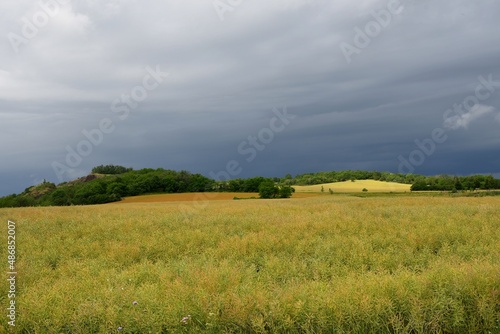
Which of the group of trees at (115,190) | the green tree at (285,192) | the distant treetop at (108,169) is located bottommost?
the green tree at (285,192)

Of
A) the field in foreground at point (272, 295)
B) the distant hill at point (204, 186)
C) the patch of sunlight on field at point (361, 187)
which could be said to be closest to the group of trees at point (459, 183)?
the distant hill at point (204, 186)

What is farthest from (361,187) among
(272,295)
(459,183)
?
(272,295)

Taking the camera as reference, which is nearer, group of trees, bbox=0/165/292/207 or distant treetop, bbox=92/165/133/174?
group of trees, bbox=0/165/292/207

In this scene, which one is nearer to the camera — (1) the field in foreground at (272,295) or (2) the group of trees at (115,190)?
(1) the field in foreground at (272,295)

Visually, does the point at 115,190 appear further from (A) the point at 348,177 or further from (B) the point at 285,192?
(A) the point at 348,177

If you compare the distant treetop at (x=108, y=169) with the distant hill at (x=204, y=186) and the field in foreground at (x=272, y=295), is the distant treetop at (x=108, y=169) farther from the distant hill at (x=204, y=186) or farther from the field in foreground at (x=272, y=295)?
the field in foreground at (x=272, y=295)

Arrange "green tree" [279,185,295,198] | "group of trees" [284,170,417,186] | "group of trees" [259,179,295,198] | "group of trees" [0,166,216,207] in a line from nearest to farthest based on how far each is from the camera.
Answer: "group of trees" [259,179,295,198] → "green tree" [279,185,295,198] → "group of trees" [0,166,216,207] → "group of trees" [284,170,417,186]

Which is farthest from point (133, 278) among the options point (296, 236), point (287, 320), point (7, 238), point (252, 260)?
point (7, 238)

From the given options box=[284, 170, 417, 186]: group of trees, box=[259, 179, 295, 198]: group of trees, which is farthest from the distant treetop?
box=[259, 179, 295, 198]: group of trees

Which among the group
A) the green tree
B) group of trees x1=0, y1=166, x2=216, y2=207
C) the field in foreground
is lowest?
the field in foreground

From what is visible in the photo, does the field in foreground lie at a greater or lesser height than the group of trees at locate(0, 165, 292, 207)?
lesser

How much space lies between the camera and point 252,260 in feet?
31.2

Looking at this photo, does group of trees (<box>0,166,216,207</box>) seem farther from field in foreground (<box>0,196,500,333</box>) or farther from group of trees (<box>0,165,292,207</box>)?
field in foreground (<box>0,196,500,333</box>)

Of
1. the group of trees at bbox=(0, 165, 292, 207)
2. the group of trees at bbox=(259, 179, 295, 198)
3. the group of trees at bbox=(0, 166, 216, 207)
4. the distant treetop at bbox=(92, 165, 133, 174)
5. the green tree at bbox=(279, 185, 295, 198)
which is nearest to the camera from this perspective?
the group of trees at bbox=(259, 179, 295, 198)
